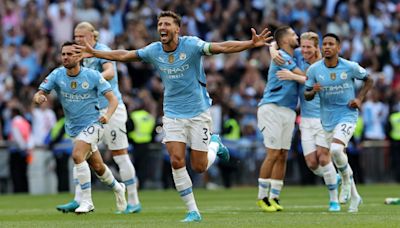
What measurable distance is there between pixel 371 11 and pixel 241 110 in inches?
256

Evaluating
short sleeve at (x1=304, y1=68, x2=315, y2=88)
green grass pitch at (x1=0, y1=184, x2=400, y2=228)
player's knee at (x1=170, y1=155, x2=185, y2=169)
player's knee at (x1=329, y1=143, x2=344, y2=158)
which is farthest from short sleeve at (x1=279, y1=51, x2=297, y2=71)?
player's knee at (x1=170, y1=155, x2=185, y2=169)

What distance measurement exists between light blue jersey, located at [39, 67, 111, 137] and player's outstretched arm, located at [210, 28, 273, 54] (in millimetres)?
2612

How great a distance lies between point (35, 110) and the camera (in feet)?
92.1

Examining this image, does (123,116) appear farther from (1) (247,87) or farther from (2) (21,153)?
(1) (247,87)

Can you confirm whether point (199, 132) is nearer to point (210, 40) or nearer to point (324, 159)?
point (324, 159)

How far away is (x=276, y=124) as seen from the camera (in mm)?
18094

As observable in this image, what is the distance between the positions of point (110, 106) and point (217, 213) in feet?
7.02

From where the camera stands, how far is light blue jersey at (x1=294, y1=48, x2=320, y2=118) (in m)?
18.3

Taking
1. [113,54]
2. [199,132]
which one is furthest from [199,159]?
[113,54]

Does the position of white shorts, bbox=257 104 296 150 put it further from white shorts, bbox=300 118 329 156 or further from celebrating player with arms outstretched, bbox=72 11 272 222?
celebrating player with arms outstretched, bbox=72 11 272 222

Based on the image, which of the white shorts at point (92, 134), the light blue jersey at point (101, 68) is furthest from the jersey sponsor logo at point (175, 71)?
the light blue jersey at point (101, 68)

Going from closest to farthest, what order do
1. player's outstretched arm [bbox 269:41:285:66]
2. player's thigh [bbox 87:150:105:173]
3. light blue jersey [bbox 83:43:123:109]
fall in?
1. player's thigh [bbox 87:150:105:173]
2. player's outstretched arm [bbox 269:41:285:66]
3. light blue jersey [bbox 83:43:123:109]

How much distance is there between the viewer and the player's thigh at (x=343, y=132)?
16938 millimetres

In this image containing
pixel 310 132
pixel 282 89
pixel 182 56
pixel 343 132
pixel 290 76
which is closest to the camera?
pixel 182 56
